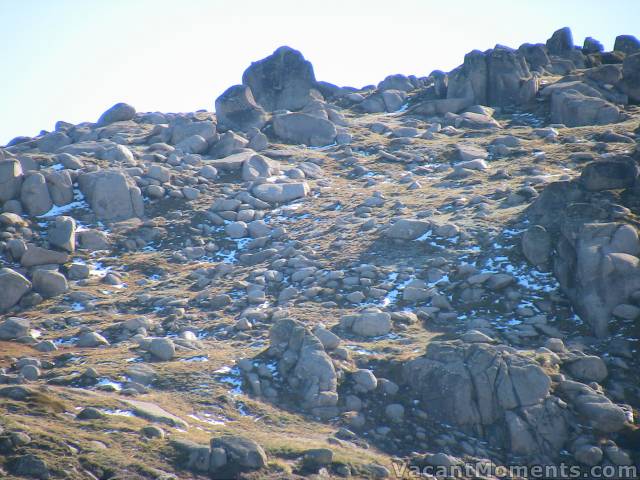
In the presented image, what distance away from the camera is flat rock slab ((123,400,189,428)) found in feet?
37.8

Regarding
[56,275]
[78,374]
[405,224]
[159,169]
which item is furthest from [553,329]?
[159,169]

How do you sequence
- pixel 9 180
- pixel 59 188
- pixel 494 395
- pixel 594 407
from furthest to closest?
pixel 59 188 < pixel 9 180 < pixel 494 395 < pixel 594 407

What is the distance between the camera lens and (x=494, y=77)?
32.0 meters

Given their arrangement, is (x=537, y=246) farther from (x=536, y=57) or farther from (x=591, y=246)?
(x=536, y=57)

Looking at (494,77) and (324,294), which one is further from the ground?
(494,77)

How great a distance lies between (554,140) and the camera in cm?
2600

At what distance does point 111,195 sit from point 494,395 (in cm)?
1379

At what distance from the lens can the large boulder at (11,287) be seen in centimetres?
1747

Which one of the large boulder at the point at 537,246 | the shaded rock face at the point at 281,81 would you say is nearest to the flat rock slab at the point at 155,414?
the large boulder at the point at 537,246

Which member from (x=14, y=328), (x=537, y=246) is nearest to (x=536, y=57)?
(x=537, y=246)

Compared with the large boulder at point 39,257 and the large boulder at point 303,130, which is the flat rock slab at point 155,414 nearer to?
the large boulder at point 39,257

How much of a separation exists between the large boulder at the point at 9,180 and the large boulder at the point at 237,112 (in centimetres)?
996

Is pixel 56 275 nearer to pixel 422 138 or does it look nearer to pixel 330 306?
pixel 330 306

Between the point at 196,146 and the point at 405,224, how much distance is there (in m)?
10.9
